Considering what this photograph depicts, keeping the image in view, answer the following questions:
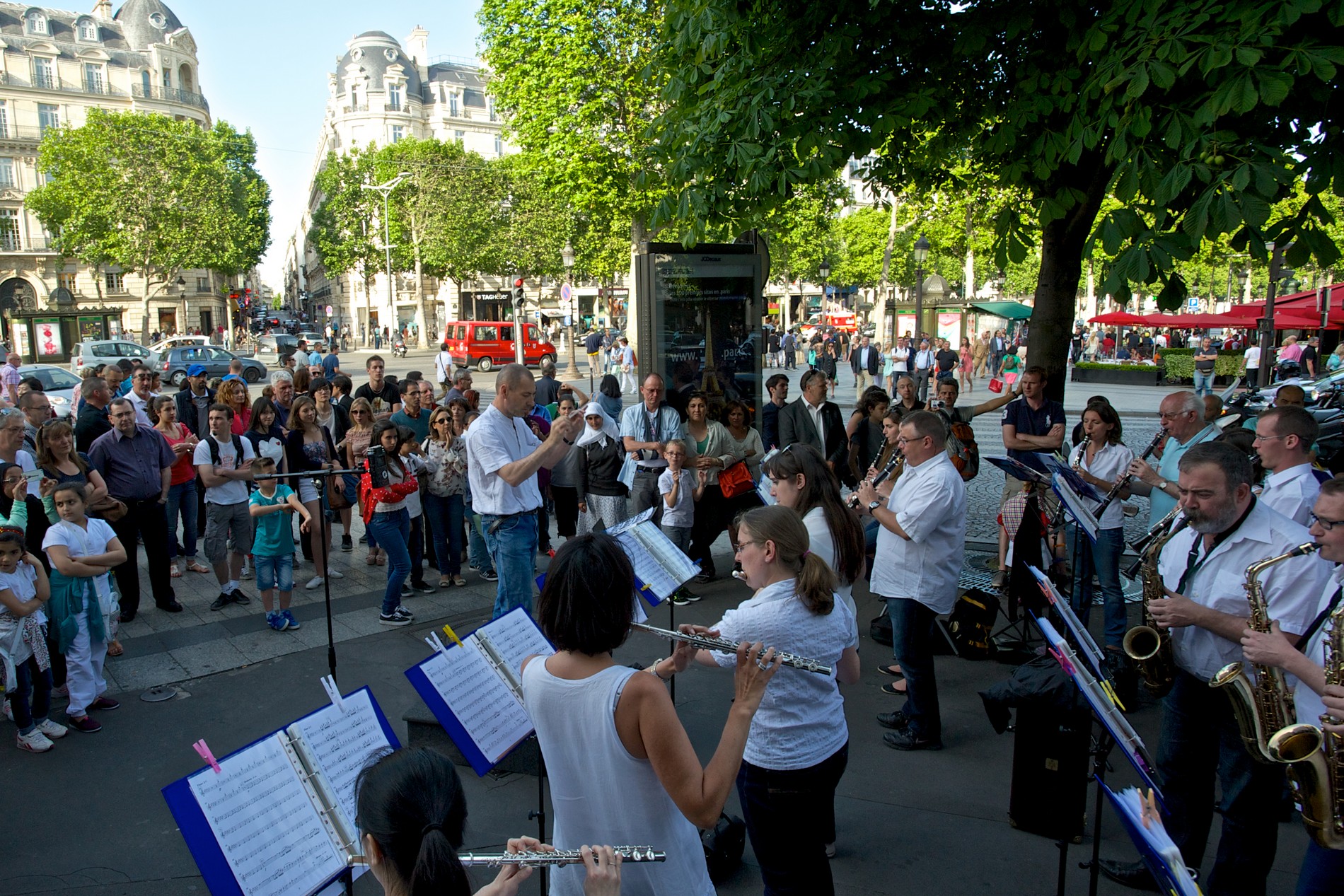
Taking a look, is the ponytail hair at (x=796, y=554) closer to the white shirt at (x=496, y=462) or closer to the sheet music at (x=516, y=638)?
the sheet music at (x=516, y=638)

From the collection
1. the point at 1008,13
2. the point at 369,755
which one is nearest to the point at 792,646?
the point at 369,755

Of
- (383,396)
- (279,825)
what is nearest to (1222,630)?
(279,825)

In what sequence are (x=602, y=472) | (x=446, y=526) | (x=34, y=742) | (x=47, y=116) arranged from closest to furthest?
(x=34, y=742)
(x=602, y=472)
(x=446, y=526)
(x=47, y=116)

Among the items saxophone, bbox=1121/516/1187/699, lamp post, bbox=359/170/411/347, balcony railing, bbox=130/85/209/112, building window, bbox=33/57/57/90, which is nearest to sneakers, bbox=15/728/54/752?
saxophone, bbox=1121/516/1187/699

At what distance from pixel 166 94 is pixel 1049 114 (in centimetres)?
7150

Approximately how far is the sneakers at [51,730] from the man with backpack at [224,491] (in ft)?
7.35

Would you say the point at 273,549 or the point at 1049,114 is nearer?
the point at 1049,114

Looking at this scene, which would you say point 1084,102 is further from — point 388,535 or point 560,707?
point 388,535

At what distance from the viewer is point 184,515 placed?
27.6ft

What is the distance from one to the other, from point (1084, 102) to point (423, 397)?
6.58 meters

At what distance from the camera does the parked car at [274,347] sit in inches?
1592

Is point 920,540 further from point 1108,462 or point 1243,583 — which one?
point 1108,462

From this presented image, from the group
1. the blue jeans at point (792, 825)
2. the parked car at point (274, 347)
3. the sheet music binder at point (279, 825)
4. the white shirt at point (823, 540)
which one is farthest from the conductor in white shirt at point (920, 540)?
the parked car at point (274, 347)

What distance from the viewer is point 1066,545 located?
22.3 feet
